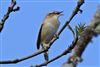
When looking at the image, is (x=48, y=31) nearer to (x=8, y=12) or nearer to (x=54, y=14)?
(x=54, y=14)

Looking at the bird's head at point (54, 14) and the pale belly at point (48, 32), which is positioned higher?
the bird's head at point (54, 14)

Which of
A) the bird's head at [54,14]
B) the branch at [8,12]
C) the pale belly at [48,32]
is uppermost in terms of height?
the branch at [8,12]

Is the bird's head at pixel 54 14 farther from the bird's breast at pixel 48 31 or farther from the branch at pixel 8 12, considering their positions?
the branch at pixel 8 12

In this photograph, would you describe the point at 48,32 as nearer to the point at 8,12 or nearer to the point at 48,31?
the point at 48,31

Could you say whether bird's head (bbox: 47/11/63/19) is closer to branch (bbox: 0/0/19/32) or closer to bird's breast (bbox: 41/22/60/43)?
bird's breast (bbox: 41/22/60/43)

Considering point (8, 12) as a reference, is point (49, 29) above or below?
below

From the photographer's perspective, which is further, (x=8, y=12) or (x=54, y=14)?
(x=54, y=14)

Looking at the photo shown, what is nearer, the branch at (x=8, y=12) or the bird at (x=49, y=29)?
the branch at (x=8, y=12)

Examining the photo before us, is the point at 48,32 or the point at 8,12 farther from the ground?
the point at 8,12

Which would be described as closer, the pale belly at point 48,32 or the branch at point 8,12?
the branch at point 8,12

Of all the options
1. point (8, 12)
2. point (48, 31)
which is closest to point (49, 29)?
point (48, 31)

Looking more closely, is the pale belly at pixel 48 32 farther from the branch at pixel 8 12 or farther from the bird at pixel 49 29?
the branch at pixel 8 12

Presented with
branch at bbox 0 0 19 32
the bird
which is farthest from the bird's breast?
branch at bbox 0 0 19 32

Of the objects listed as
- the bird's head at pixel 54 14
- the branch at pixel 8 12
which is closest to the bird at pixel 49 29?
the bird's head at pixel 54 14
